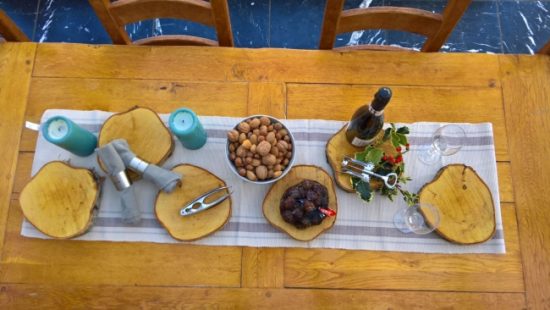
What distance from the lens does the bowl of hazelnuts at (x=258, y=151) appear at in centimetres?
83

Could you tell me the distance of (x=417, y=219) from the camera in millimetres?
883

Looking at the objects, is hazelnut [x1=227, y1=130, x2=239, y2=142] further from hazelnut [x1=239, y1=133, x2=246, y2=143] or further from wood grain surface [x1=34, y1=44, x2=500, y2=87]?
wood grain surface [x1=34, y1=44, x2=500, y2=87]

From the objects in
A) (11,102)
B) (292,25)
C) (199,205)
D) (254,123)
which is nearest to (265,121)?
(254,123)

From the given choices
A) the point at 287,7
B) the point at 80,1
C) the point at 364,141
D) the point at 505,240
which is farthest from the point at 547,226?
the point at 80,1

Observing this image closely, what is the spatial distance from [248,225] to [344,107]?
381 millimetres

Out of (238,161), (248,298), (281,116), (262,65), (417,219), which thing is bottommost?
(248,298)

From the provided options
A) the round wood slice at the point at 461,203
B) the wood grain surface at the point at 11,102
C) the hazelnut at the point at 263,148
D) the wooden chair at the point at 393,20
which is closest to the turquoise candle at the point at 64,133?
the wood grain surface at the point at 11,102

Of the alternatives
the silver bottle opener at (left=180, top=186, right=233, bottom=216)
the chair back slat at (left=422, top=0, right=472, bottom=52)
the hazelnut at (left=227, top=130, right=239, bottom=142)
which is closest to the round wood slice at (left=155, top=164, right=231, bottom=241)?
the silver bottle opener at (left=180, top=186, right=233, bottom=216)

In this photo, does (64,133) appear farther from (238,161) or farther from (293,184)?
(293,184)

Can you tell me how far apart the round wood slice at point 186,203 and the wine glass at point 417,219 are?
1.31ft

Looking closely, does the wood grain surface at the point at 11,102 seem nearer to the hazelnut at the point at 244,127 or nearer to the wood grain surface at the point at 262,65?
the wood grain surface at the point at 262,65

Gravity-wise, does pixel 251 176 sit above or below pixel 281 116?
below

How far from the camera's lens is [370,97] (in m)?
0.98

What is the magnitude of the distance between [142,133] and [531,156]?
95 centimetres
